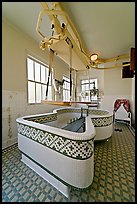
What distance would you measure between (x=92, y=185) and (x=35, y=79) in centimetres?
323

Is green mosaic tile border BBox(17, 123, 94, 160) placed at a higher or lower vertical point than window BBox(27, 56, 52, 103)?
lower

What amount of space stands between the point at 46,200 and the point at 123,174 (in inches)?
44.4

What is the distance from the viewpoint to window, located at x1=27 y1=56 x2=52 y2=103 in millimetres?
3389

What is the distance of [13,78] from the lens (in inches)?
105

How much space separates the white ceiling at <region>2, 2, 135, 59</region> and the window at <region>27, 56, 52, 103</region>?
0.76m

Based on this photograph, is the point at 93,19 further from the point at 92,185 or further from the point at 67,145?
the point at 92,185

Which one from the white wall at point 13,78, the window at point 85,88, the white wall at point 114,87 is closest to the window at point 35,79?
the white wall at point 13,78

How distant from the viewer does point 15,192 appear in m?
1.30

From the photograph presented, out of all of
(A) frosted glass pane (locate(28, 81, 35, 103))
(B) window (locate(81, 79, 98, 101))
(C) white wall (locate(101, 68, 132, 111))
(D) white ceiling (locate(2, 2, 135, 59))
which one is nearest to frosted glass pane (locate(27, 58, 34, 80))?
(A) frosted glass pane (locate(28, 81, 35, 103))

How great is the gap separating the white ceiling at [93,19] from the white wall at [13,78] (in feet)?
0.80

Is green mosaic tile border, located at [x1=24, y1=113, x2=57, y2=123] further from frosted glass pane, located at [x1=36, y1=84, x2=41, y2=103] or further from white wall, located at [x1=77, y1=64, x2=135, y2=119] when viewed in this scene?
white wall, located at [x1=77, y1=64, x2=135, y2=119]

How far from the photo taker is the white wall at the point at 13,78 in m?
2.44

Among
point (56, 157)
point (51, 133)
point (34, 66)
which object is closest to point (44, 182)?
point (56, 157)

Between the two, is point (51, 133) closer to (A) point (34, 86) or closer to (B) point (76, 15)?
(B) point (76, 15)
